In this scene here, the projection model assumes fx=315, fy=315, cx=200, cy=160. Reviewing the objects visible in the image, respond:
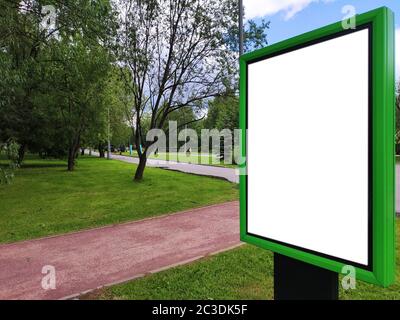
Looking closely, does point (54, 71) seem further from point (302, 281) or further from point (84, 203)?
point (302, 281)

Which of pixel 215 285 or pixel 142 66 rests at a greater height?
pixel 142 66

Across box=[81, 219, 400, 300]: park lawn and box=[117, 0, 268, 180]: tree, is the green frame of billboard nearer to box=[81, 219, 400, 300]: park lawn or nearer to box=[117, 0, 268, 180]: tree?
box=[81, 219, 400, 300]: park lawn

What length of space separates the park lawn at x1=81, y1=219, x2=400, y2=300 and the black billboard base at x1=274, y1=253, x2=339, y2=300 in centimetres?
182

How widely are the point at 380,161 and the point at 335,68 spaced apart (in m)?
0.48

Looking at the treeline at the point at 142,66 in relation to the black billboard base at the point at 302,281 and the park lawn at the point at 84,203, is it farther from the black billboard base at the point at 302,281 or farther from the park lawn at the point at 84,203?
the black billboard base at the point at 302,281

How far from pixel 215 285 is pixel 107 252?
92.9 inches

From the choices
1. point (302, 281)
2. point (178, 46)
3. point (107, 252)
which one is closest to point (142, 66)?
point (178, 46)

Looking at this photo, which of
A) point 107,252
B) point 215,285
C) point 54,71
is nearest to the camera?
point 215,285

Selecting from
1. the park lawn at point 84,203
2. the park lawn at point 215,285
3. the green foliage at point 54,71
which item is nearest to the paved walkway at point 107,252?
the park lawn at point 215,285

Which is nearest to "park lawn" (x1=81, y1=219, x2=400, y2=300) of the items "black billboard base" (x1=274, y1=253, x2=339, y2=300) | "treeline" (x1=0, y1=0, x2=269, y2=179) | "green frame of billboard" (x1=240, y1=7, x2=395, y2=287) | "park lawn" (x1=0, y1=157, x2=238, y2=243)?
"black billboard base" (x1=274, y1=253, x2=339, y2=300)

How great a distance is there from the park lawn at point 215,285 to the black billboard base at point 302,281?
71.5 inches

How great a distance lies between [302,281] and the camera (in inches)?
76.6

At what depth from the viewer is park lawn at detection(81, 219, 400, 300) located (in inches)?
149
